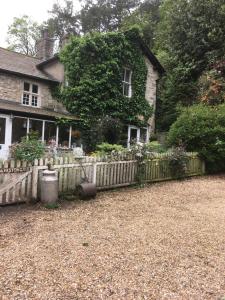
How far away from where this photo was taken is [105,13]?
3709 cm

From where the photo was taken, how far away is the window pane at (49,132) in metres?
18.5

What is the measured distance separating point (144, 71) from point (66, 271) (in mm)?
19130

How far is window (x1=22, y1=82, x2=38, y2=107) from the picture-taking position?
63.1ft

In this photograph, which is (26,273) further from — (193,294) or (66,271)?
(193,294)

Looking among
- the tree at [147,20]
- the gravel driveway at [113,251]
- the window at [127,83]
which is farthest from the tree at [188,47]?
the gravel driveway at [113,251]

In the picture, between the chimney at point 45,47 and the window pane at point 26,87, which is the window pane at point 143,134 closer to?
the window pane at point 26,87

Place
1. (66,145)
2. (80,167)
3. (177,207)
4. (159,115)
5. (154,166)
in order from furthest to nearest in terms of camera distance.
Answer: (159,115) < (66,145) < (154,166) < (80,167) < (177,207)

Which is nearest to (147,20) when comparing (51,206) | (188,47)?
(188,47)

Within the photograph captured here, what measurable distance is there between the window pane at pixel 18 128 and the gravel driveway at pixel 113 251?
1106 cm

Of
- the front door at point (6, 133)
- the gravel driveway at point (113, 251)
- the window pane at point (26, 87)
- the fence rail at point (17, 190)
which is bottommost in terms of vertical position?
the gravel driveway at point (113, 251)

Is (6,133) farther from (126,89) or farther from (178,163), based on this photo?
(178,163)

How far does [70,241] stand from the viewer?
16.9ft

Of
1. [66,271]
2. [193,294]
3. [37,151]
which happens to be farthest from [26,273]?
[37,151]

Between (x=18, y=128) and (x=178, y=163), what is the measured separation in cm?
1014
